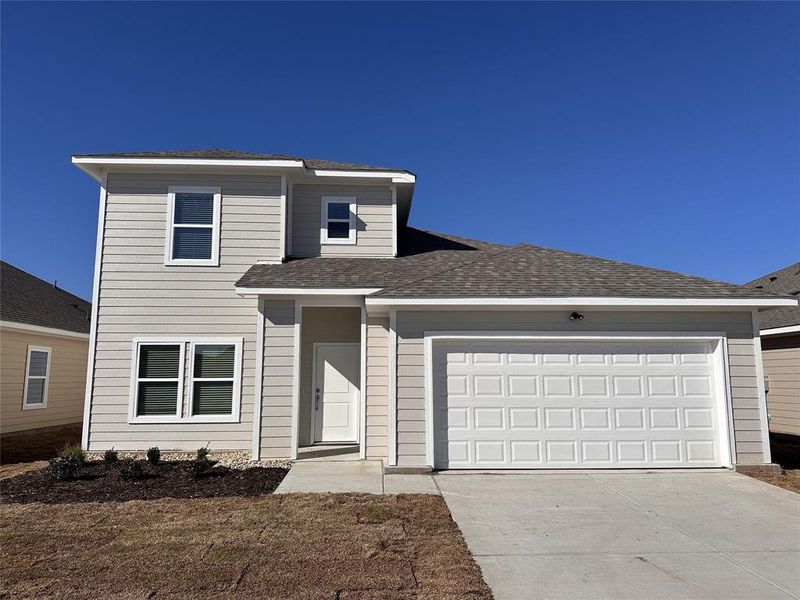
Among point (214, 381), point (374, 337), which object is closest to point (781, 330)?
point (374, 337)

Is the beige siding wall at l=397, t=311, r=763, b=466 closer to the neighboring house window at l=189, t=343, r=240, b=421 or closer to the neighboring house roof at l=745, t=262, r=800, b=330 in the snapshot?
the neighboring house roof at l=745, t=262, r=800, b=330

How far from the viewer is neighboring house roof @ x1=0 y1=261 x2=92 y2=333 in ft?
43.2

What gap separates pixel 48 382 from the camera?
14.1 m

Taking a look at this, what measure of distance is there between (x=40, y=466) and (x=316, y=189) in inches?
303

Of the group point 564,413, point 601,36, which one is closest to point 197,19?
point 601,36

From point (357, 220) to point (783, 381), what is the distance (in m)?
11.3

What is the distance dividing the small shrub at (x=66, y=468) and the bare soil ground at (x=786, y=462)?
34.9 ft

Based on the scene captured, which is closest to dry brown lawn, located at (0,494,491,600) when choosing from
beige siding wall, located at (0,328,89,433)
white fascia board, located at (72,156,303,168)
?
white fascia board, located at (72,156,303,168)

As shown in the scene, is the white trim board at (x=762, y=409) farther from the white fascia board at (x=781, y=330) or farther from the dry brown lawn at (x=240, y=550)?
the dry brown lawn at (x=240, y=550)

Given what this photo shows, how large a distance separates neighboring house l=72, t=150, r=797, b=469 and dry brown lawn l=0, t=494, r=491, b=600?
2.53 meters

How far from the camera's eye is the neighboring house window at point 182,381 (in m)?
10.2

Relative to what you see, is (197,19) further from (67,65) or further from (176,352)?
(176,352)

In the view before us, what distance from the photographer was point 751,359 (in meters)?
8.51

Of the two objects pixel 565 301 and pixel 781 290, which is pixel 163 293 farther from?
pixel 781 290
